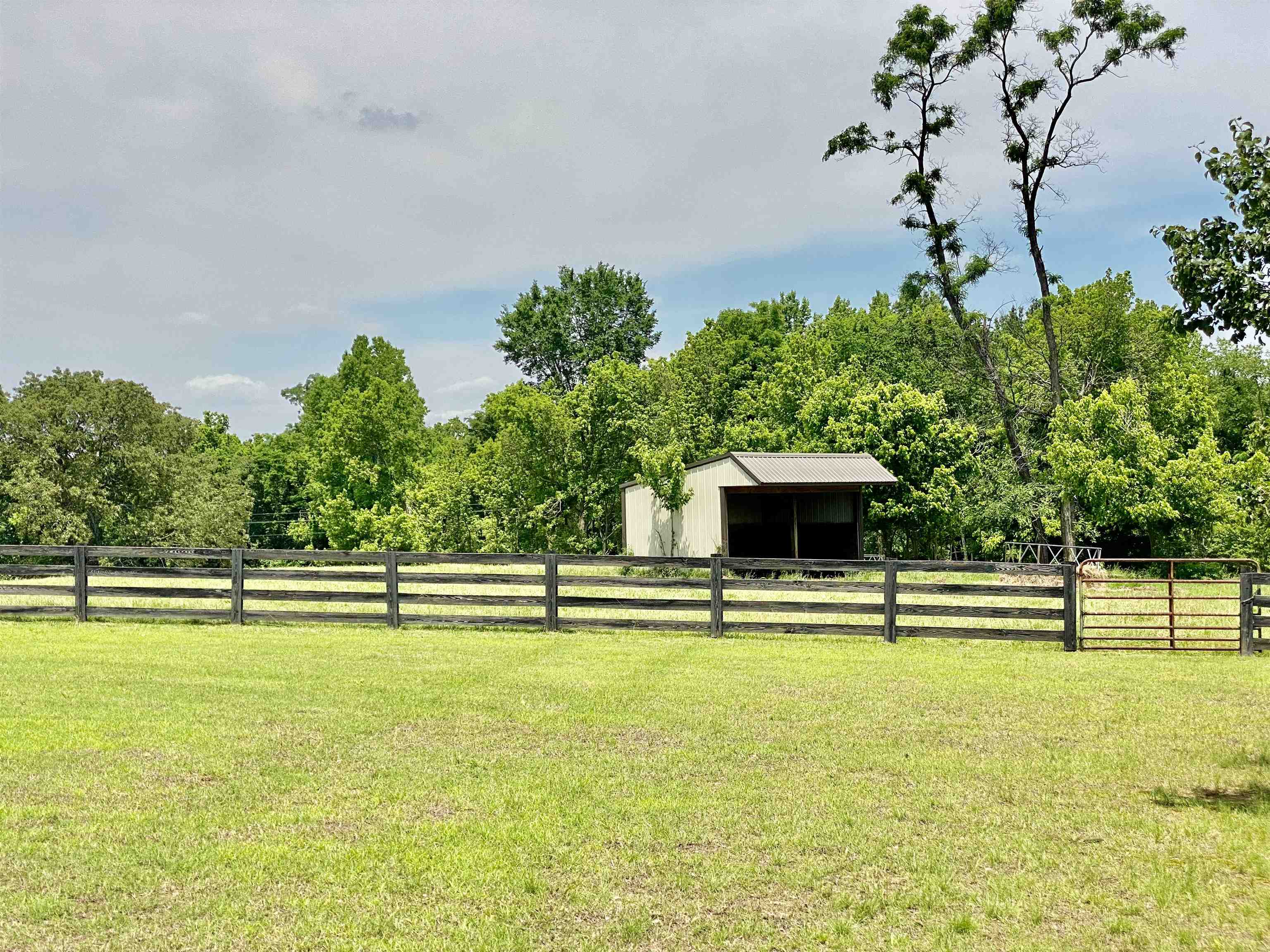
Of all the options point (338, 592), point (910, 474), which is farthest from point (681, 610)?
point (910, 474)

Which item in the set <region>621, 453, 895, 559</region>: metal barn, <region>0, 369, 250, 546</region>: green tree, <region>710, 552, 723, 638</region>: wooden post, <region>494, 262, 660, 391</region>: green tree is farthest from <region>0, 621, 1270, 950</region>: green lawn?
<region>494, 262, 660, 391</region>: green tree

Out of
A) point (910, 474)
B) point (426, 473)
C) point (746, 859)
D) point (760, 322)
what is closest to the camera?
point (746, 859)

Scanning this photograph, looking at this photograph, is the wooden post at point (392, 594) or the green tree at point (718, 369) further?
the green tree at point (718, 369)

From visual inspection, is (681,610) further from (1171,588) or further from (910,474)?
(910,474)

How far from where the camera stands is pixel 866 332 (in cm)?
5684

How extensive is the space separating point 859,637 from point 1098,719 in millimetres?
5281

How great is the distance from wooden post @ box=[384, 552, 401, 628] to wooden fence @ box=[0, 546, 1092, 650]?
0.7 inches

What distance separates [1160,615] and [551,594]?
28.2 ft

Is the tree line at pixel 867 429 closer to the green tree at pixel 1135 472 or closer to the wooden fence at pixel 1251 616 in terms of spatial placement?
the green tree at pixel 1135 472

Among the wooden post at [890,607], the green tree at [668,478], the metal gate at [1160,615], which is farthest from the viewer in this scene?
the green tree at [668,478]

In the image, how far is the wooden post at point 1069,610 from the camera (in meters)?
13.1

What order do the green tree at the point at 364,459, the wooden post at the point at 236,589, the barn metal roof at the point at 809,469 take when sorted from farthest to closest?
the green tree at the point at 364,459
the barn metal roof at the point at 809,469
the wooden post at the point at 236,589

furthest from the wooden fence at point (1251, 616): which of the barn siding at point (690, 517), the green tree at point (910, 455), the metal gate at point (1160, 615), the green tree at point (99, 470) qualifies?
the green tree at point (99, 470)

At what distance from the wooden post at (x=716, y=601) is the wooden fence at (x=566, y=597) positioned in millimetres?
18
